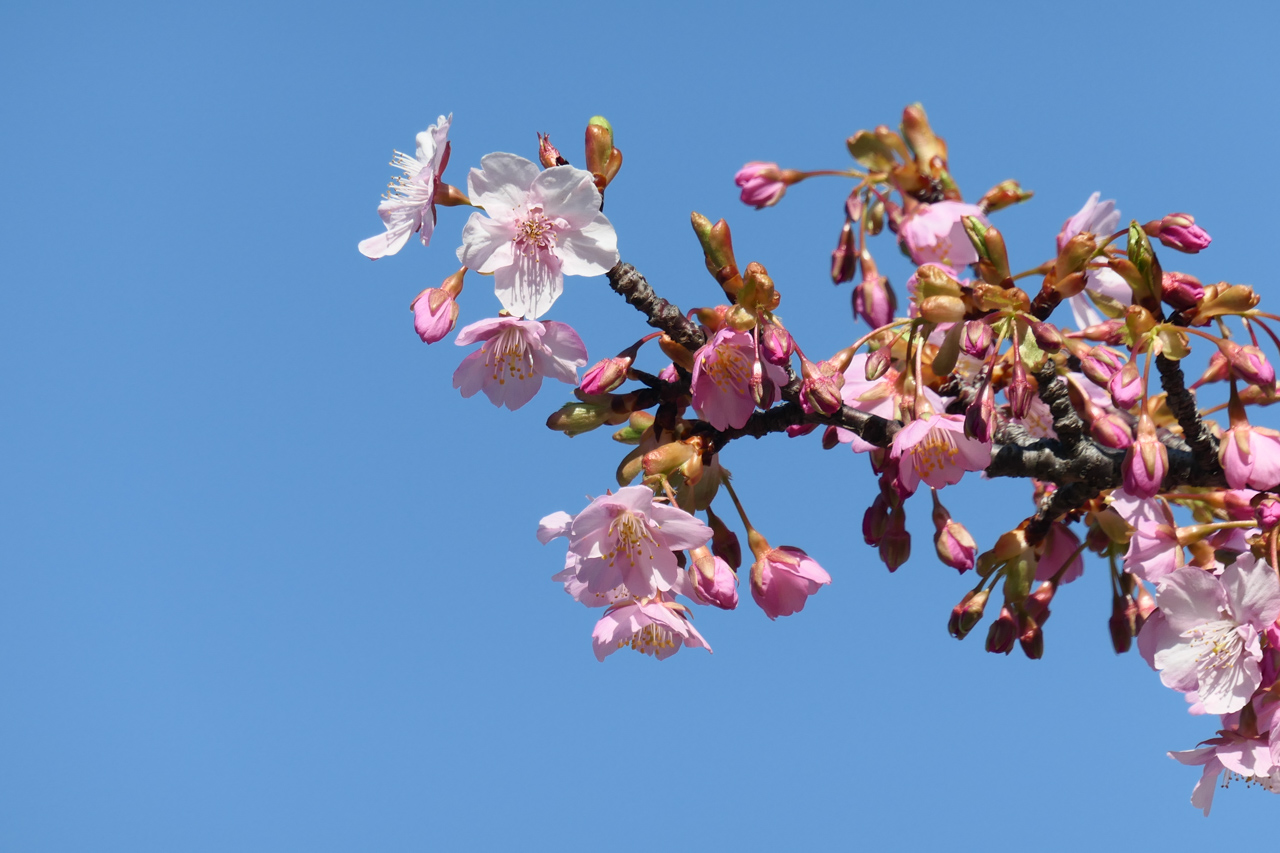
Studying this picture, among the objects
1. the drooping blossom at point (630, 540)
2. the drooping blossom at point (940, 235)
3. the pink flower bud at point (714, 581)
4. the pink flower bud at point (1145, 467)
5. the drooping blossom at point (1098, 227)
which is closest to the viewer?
the pink flower bud at point (1145, 467)

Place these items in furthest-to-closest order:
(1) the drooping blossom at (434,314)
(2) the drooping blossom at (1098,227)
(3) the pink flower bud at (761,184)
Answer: (3) the pink flower bud at (761,184)
(2) the drooping blossom at (1098,227)
(1) the drooping blossom at (434,314)

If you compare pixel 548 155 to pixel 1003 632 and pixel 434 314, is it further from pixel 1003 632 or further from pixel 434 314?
pixel 1003 632

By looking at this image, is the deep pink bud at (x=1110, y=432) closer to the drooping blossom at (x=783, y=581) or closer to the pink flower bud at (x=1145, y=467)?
the pink flower bud at (x=1145, y=467)

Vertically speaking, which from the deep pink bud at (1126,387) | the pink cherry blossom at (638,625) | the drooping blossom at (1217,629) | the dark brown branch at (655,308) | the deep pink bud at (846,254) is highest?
the deep pink bud at (846,254)

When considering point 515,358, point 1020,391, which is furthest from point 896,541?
point 515,358

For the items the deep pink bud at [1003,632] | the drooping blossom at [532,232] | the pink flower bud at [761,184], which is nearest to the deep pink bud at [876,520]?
the deep pink bud at [1003,632]

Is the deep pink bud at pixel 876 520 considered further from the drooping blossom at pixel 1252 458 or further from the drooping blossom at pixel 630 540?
the drooping blossom at pixel 1252 458

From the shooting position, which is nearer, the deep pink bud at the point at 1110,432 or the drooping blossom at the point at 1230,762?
the deep pink bud at the point at 1110,432

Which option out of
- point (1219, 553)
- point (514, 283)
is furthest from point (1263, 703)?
point (514, 283)

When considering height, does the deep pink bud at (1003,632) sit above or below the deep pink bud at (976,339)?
below

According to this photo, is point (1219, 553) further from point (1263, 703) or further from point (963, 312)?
point (963, 312)

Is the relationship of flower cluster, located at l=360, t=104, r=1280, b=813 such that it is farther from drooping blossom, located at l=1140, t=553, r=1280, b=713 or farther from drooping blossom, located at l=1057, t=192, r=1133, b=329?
drooping blossom, located at l=1057, t=192, r=1133, b=329
